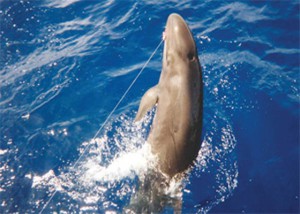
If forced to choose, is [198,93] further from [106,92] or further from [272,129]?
[106,92]

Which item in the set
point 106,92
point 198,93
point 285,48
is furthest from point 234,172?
point 285,48

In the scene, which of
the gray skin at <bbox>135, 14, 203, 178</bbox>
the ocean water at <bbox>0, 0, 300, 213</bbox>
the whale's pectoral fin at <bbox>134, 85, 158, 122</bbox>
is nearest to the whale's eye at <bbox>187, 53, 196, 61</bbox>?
the gray skin at <bbox>135, 14, 203, 178</bbox>

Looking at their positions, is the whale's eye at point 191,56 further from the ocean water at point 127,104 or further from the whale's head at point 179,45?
the ocean water at point 127,104

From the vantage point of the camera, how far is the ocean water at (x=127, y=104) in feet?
17.4

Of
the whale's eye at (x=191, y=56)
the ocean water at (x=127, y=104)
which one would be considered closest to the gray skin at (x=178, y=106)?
the whale's eye at (x=191, y=56)

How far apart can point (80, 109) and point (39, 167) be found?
1.89m

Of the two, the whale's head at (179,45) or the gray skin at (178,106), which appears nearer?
the gray skin at (178,106)

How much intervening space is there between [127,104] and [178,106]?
2.49 meters

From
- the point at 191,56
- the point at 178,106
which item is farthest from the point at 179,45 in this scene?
the point at 178,106

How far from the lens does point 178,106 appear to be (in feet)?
16.1

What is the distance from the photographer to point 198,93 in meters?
4.86

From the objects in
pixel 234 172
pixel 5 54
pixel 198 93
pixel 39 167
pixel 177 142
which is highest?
pixel 5 54

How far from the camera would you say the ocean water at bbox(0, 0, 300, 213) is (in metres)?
5.29

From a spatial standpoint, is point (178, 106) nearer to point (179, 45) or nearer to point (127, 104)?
point (179, 45)
